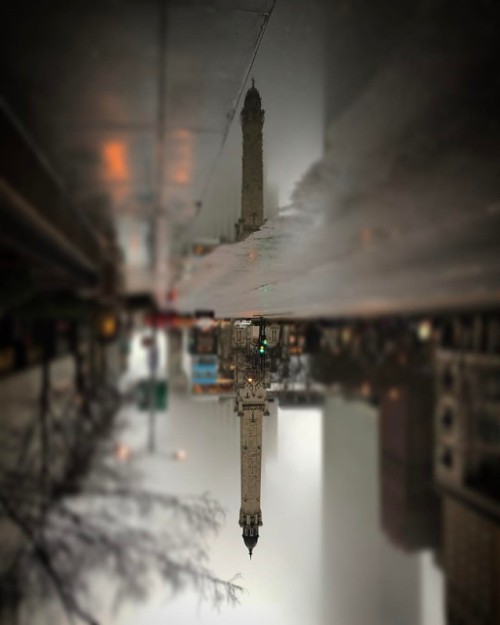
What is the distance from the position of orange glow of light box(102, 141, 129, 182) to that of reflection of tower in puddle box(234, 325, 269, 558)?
93 centimetres

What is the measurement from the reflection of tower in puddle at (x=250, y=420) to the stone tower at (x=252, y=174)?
5.1 inches

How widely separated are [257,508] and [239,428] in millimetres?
63

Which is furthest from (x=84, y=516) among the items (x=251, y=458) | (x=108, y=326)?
(x=251, y=458)

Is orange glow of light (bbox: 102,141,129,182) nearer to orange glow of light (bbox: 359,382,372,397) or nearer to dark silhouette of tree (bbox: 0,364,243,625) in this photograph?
dark silhouette of tree (bbox: 0,364,243,625)

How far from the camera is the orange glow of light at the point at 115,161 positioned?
1147 mm

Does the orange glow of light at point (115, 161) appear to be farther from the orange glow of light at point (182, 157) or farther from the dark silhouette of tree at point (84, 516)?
the dark silhouette of tree at point (84, 516)

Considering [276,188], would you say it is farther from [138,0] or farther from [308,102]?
[138,0]

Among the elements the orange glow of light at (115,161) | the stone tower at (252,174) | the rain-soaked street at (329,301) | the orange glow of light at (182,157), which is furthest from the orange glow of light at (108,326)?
the stone tower at (252,174)

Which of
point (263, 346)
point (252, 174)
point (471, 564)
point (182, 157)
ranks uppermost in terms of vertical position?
point (182, 157)

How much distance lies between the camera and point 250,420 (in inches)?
14.6

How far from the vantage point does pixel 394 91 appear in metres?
0.30

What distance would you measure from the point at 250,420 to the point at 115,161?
1.05 meters

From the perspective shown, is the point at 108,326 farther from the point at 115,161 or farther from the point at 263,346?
the point at 263,346

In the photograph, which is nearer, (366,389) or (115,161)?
(366,389)
